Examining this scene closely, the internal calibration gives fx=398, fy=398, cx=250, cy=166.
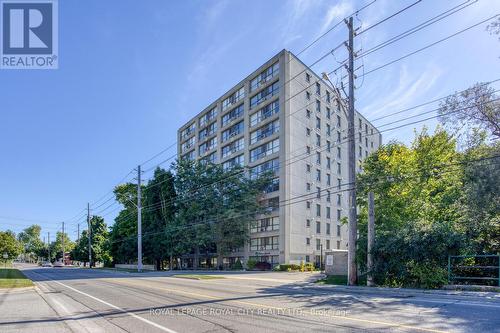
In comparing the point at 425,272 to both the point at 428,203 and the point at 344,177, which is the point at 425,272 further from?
the point at 344,177

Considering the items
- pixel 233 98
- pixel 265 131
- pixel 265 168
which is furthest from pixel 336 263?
pixel 233 98

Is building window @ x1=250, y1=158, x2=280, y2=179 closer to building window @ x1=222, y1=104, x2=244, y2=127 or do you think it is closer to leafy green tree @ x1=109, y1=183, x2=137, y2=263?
building window @ x1=222, y1=104, x2=244, y2=127

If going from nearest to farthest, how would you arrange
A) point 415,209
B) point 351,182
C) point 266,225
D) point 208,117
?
point 351,182
point 415,209
point 266,225
point 208,117

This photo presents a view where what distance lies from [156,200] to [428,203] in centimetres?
4325

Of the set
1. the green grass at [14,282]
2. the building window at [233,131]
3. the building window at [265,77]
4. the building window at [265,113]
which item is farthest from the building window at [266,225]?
the green grass at [14,282]

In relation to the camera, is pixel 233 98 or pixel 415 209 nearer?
pixel 415 209

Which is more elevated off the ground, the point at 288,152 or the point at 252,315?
the point at 288,152

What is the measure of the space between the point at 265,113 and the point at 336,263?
33.1 metres

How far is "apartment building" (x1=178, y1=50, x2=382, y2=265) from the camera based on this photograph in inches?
2082

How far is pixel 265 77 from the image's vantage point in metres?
58.7

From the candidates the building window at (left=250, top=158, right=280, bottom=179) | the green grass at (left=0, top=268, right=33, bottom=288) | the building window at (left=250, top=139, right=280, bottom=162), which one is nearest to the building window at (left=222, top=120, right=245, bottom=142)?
the building window at (left=250, top=139, right=280, bottom=162)

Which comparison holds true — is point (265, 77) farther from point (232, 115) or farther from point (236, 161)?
point (236, 161)

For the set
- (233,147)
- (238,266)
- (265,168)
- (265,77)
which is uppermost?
(265,77)

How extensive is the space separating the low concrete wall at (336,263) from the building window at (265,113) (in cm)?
3014
